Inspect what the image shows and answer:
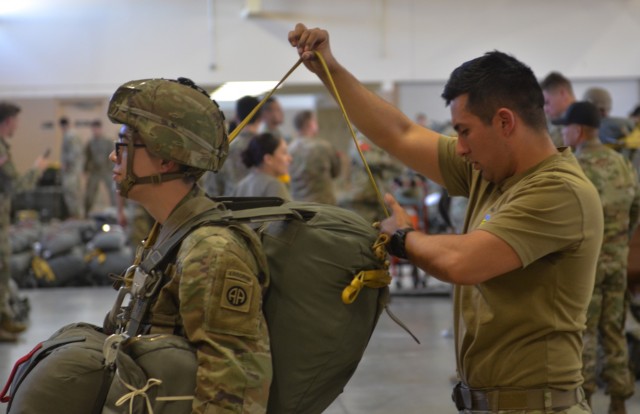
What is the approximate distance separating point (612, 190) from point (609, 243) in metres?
0.29

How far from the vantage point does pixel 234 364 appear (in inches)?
74.7

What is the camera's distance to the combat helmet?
2.12 meters

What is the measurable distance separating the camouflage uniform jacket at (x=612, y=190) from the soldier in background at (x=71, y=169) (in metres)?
11.7

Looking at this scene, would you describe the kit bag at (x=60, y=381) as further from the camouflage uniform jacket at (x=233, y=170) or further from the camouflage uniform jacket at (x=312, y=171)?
the camouflage uniform jacket at (x=312, y=171)

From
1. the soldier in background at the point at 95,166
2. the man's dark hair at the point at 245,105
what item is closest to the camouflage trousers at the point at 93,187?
the soldier in background at the point at 95,166

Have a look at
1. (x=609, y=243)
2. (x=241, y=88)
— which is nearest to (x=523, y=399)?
(x=609, y=243)

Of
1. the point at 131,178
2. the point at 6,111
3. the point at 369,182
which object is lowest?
the point at 369,182

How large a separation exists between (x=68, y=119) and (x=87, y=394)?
1563cm

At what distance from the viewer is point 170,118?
2.12 meters

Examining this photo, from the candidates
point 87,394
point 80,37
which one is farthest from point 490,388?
point 80,37

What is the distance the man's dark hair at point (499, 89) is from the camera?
7.26 ft

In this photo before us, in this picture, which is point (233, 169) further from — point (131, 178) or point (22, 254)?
point (131, 178)

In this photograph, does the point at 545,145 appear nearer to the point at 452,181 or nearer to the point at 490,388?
the point at 452,181

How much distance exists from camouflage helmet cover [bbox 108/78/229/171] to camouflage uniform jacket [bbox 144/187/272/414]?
0.24m
